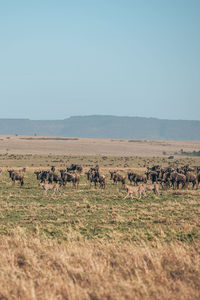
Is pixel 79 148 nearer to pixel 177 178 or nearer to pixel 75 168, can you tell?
pixel 75 168

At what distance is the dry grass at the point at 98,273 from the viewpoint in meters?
6.86

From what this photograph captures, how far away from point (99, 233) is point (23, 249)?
4167 millimetres

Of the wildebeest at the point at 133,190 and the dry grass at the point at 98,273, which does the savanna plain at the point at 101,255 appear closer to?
the dry grass at the point at 98,273

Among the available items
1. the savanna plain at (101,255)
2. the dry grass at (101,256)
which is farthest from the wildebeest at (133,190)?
the dry grass at (101,256)

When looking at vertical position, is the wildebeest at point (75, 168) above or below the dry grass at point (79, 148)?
below

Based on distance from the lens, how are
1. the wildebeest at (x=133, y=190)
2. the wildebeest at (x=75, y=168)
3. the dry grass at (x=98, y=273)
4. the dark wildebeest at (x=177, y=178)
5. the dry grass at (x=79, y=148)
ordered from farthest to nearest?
the dry grass at (x=79, y=148), the wildebeest at (x=75, y=168), the dark wildebeest at (x=177, y=178), the wildebeest at (x=133, y=190), the dry grass at (x=98, y=273)

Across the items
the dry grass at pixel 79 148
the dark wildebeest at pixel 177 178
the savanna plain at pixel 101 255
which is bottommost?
the savanna plain at pixel 101 255

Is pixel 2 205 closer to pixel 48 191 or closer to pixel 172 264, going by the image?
pixel 48 191

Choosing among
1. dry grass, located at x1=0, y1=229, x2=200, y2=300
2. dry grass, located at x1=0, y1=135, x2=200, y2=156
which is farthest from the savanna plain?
dry grass, located at x1=0, y1=135, x2=200, y2=156

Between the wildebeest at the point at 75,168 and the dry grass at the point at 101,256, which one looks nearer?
the dry grass at the point at 101,256

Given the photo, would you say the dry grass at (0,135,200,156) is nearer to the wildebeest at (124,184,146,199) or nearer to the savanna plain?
the wildebeest at (124,184,146,199)

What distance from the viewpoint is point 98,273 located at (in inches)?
310

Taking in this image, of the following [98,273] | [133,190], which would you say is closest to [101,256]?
[98,273]

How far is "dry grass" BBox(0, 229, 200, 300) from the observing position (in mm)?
6859
